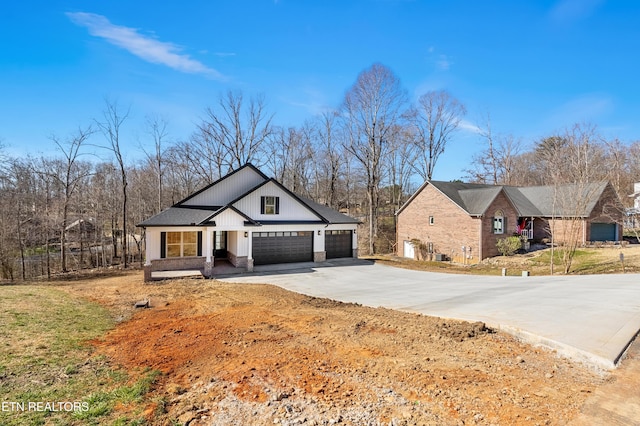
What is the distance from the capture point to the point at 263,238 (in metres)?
19.5

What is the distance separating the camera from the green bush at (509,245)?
2523 cm

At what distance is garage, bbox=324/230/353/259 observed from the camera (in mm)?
21984

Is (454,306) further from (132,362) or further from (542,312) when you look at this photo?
(132,362)

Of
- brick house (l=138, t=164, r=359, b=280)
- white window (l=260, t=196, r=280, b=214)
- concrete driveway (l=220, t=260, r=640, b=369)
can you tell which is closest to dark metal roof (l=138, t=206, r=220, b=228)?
brick house (l=138, t=164, r=359, b=280)

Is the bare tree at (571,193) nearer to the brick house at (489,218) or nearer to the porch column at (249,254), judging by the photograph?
the brick house at (489,218)

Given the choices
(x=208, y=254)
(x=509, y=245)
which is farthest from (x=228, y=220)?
(x=509, y=245)

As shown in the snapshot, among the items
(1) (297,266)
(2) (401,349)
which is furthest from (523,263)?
(2) (401,349)

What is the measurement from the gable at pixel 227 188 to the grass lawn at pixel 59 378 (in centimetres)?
1194

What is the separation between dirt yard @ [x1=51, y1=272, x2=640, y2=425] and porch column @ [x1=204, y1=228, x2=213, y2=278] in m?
7.69

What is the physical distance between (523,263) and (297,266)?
15725mm

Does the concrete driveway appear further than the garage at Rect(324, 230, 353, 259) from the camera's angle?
No

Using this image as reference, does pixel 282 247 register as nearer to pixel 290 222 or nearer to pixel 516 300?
pixel 290 222

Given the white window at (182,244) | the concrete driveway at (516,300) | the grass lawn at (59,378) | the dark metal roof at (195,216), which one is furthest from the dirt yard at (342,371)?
the white window at (182,244)

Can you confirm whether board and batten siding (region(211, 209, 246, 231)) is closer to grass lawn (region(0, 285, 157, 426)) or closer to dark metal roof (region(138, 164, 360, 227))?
dark metal roof (region(138, 164, 360, 227))
